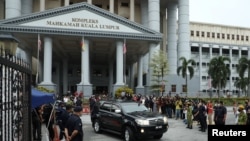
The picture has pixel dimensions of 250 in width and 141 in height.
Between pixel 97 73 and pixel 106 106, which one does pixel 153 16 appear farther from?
pixel 106 106

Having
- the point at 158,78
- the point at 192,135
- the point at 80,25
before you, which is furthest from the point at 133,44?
the point at 192,135

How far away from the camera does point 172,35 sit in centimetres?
6153

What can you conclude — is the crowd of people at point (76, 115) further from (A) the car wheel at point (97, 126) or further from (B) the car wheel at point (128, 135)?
(B) the car wheel at point (128, 135)

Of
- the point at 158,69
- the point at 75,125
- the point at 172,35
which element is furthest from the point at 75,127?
the point at 172,35

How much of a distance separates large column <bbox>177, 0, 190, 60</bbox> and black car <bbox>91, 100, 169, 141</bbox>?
38.8 metres

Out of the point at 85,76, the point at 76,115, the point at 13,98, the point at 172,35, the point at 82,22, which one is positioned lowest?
the point at 76,115

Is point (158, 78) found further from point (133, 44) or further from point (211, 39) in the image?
point (211, 39)

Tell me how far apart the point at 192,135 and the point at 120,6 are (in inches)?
1828

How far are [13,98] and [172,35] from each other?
5720cm

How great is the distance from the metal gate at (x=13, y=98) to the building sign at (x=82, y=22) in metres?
29.7

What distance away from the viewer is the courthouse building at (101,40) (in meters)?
Result: 37.0

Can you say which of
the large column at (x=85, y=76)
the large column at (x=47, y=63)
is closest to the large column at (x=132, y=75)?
the large column at (x=85, y=76)

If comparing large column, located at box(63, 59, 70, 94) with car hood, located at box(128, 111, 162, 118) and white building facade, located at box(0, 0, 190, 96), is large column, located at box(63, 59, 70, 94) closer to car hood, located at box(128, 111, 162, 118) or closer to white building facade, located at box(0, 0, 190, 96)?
white building facade, located at box(0, 0, 190, 96)

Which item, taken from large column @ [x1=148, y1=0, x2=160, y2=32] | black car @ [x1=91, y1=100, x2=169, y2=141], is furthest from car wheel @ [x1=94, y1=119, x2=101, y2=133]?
large column @ [x1=148, y1=0, x2=160, y2=32]
